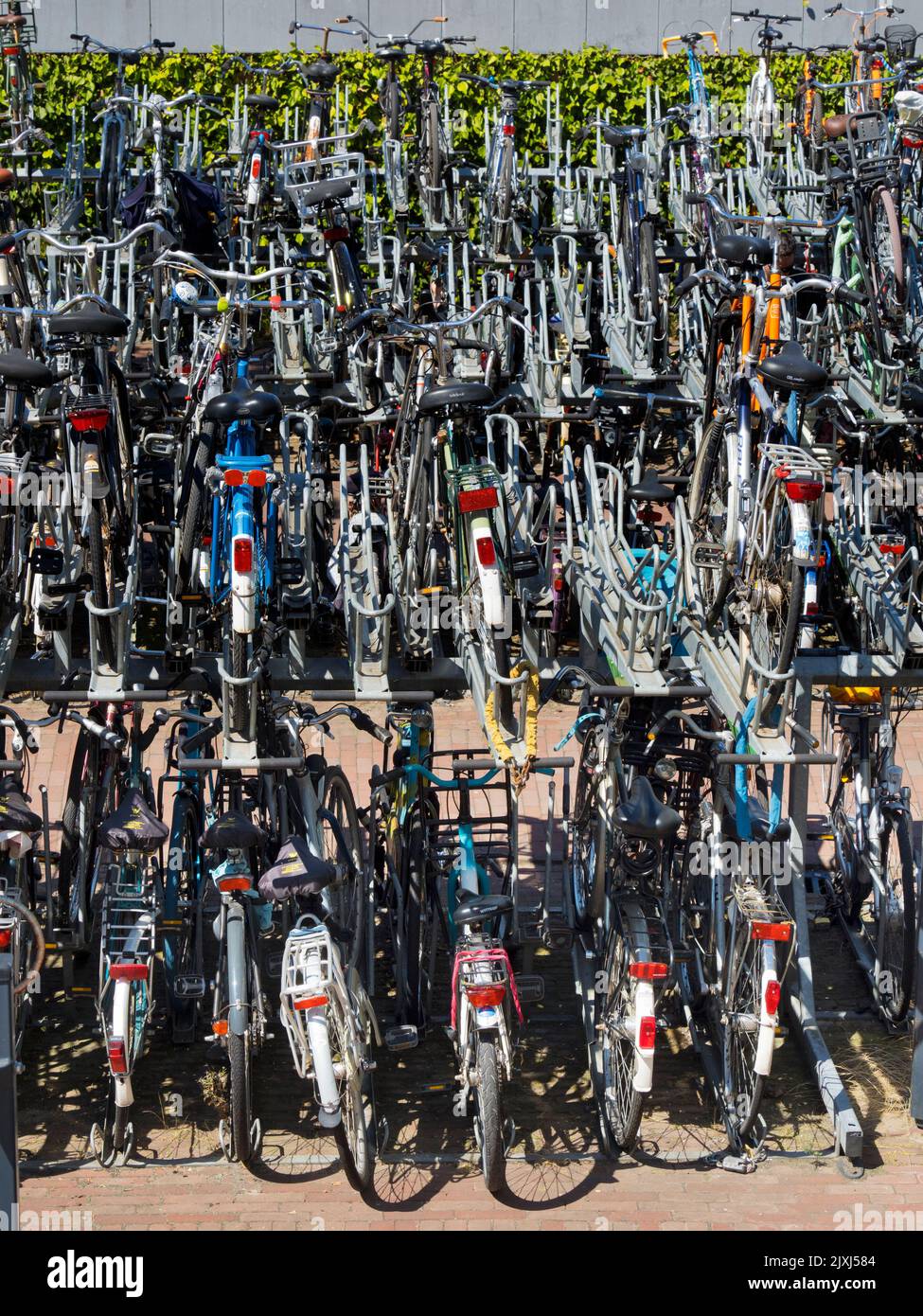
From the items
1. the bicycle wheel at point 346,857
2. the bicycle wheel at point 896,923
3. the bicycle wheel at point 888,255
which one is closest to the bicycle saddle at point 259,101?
the bicycle wheel at point 888,255

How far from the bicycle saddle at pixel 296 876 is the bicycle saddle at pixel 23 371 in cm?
227

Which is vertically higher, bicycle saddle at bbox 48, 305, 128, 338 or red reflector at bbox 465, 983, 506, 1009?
bicycle saddle at bbox 48, 305, 128, 338

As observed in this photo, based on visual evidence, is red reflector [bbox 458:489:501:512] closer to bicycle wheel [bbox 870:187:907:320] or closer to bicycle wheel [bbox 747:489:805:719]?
bicycle wheel [bbox 747:489:805:719]

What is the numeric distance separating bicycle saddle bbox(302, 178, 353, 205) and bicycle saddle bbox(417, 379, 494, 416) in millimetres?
3967

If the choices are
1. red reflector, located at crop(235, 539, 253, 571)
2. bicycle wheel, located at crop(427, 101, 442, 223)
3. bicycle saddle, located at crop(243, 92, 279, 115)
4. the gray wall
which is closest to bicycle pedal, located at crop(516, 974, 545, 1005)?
red reflector, located at crop(235, 539, 253, 571)

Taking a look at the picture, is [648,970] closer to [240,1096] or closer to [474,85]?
[240,1096]

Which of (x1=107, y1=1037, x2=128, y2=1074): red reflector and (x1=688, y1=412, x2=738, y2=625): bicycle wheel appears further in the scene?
(x1=688, y1=412, x2=738, y2=625): bicycle wheel

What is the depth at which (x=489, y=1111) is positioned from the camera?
7.71m

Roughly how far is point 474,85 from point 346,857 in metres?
9.77

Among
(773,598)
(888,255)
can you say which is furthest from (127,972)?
(888,255)

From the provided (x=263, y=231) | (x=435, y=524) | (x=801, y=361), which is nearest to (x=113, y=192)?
(x=263, y=231)

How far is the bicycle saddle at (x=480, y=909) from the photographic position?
7.94 meters

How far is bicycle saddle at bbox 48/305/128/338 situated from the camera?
27.1 feet

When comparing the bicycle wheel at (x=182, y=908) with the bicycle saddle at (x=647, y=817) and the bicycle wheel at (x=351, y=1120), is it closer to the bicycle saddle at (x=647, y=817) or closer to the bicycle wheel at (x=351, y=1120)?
the bicycle wheel at (x=351, y=1120)
